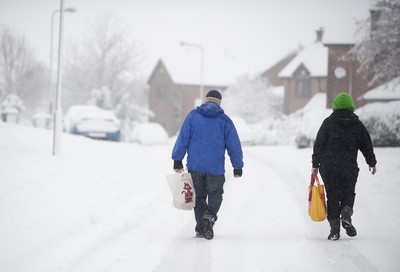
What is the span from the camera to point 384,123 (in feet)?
49.4

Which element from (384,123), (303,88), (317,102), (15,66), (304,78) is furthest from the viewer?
(15,66)

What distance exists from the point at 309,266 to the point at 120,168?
22.7ft

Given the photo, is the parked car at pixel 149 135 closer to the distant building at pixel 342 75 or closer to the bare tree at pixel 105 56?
the distant building at pixel 342 75

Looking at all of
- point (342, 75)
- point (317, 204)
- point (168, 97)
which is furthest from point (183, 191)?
point (168, 97)

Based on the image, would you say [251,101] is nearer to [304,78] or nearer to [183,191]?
[304,78]

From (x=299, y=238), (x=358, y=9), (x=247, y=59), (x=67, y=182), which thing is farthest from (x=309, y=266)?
(x=247, y=59)

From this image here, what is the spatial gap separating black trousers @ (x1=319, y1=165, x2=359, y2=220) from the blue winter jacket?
1106 mm

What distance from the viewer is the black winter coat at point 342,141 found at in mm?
5703

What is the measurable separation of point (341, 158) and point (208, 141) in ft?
5.39

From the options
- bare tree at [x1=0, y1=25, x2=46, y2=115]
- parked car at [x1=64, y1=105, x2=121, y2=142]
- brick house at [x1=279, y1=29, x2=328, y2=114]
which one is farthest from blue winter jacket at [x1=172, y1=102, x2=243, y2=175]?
bare tree at [x1=0, y1=25, x2=46, y2=115]

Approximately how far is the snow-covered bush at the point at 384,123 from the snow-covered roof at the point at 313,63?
29196 millimetres

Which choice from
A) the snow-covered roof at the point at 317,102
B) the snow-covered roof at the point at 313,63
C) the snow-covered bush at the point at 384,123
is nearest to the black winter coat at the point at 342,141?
the snow-covered bush at the point at 384,123

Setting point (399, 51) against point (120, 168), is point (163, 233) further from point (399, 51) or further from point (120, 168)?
point (399, 51)

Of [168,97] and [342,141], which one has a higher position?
[168,97]
